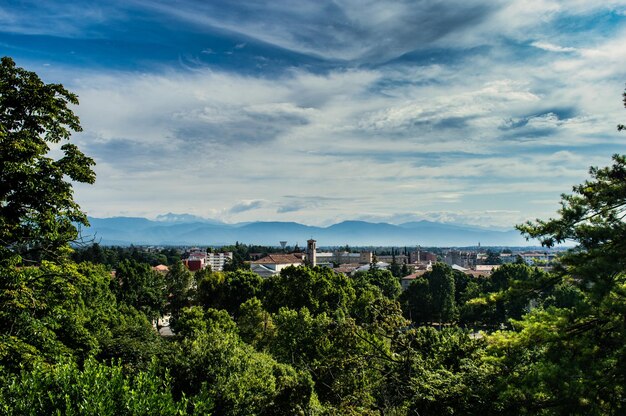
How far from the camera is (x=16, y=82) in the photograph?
442 inches

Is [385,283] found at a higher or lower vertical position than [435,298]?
higher

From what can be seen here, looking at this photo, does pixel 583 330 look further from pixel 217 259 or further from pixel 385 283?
A: pixel 217 259

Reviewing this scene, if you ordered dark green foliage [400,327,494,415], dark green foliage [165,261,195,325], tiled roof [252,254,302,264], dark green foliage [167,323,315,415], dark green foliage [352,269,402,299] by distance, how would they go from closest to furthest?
dark green foliage [400,327,494,415] < dark green foliage [167,323,315,415] < dark green foliage [165,261,195,325] < dark green foliage [352,269,402,299] < tiled roof [252,254,302,264]

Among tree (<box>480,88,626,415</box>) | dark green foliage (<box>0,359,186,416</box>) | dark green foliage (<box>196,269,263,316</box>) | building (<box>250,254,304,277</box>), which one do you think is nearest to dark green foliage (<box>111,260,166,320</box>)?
dark green foliage (<box>196,269,263,316</box>)

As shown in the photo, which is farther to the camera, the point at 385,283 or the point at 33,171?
the point at 385,283

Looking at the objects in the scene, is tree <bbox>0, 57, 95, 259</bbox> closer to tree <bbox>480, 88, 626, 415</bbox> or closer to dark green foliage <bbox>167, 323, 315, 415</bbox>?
dark green foliage <bbox>167, 323, 315, 415</bbox>

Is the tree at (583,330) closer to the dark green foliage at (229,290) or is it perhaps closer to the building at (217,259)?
the dark green foliage at (229,290)

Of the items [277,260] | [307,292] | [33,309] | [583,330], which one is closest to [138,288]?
[307,292]

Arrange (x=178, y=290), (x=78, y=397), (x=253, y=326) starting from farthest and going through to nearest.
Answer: (x=178, y=290) < (x=253, y=326) < (x=78, y=397)

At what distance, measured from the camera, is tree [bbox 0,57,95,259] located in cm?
1070

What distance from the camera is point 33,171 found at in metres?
10.7

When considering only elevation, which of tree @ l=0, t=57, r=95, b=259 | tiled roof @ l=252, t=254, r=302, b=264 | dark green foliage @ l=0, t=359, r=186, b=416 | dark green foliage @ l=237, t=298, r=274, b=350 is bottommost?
dark green foliage @ l=237, t=298, r=274, b=350

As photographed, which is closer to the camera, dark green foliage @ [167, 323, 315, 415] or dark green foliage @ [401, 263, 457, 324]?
dark green foliage @ [167, 323, 315, 415]

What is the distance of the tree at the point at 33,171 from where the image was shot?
1070cm
